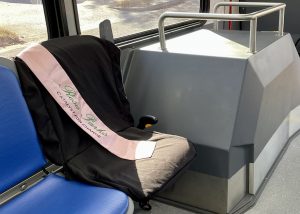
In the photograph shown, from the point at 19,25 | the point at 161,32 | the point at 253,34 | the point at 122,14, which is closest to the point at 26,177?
the point at 19,25

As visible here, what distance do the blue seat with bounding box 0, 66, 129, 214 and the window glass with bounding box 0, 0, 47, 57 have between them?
0.40 m

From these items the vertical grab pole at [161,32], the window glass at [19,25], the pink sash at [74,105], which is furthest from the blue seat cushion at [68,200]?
the vertical grab pole at [161,32]

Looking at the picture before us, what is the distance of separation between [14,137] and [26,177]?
6.5 inches

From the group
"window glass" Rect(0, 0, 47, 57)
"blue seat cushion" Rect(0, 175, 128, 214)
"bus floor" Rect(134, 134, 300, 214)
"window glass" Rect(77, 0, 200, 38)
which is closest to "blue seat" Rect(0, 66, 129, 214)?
"blue seat cushion" Rect(0, 175, 128, 214)

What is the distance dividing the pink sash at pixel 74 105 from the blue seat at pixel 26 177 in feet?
0.44

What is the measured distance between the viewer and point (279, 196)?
1843mm

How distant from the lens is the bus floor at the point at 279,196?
1.75 meters

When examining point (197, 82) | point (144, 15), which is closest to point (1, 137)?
point (197, 82)

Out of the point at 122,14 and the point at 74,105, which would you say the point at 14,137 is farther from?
the point at 122,14

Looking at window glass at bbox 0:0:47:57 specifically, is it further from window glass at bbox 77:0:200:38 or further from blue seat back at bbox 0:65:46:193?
blue seat back at bbox 0:65:46:193

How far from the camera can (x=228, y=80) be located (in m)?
1.70

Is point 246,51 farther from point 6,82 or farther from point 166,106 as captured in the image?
point 6,82

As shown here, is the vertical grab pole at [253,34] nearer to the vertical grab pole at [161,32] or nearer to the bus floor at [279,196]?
the vertical grab pole at [161,32]

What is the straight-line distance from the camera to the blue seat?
46.6 inches
